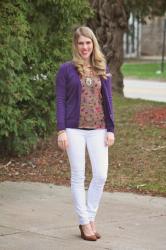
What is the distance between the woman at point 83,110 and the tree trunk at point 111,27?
28.5 ft

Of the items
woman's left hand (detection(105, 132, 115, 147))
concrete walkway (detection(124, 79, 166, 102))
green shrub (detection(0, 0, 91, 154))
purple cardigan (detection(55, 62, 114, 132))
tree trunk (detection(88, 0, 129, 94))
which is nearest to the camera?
purple cardigan (detection(55, 62, 114, 132))

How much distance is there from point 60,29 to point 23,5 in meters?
0.73

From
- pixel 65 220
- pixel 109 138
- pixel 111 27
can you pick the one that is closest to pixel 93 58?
pixel 109 138

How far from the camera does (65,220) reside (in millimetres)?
6156

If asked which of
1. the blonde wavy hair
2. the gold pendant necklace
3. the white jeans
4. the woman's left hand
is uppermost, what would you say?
the blonde wavy hair

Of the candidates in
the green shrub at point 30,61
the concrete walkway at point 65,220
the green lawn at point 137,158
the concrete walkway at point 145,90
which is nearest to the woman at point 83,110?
the concrete walkway at point 65,220

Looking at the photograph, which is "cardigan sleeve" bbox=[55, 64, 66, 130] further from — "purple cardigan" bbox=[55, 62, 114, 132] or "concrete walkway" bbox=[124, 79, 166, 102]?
"concrete walkway" bbox=[124, 79, 166, 102]

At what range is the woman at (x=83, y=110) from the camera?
5.32 meters

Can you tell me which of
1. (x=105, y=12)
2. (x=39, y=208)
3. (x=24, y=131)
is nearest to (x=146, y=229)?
(x=39, y=208)

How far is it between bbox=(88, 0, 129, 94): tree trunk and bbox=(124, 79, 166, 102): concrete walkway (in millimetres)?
4940

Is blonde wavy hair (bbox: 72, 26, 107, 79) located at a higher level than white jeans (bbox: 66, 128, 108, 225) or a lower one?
higher

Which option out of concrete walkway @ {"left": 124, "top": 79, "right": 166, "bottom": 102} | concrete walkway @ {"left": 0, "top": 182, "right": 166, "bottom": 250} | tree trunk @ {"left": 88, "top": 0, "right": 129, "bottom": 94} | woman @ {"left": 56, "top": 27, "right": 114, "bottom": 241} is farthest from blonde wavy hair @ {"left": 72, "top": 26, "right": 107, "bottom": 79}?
concrete walkway @ {"left": 124, "top": 79, "right": 166, "bottom": 102}

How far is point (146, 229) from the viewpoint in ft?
19.2

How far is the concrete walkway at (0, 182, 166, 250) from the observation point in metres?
5.43
